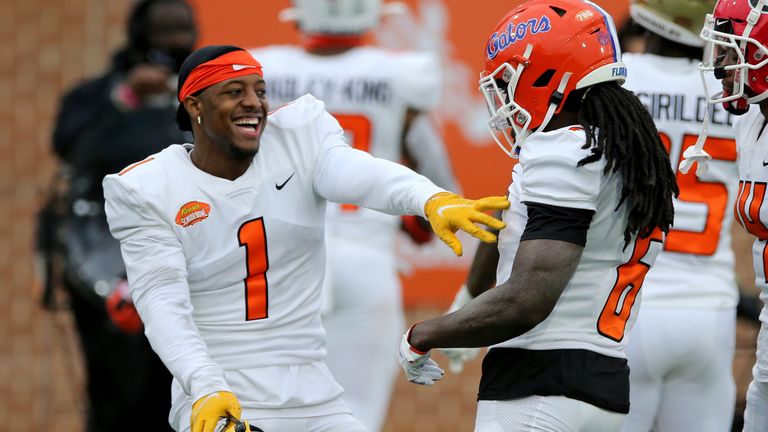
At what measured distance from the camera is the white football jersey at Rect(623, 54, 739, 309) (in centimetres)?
414

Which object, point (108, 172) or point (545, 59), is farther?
point (108, 172)

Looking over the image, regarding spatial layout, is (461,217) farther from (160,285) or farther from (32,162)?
(32,162)

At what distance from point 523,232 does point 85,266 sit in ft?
10.7

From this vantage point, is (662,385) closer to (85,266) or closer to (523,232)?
(523,232)

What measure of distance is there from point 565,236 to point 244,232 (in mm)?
948

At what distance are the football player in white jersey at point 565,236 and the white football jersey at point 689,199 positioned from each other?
2.77 feet

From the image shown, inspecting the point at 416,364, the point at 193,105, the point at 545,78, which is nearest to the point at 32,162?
the point at 193,105

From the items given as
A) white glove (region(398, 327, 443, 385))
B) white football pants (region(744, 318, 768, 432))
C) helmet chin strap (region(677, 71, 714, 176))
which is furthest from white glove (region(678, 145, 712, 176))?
white glove (region(398, 327, 443, 385))

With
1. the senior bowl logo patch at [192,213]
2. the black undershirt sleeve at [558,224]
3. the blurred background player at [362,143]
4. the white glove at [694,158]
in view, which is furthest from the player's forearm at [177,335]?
the blurred background player at [362,143]

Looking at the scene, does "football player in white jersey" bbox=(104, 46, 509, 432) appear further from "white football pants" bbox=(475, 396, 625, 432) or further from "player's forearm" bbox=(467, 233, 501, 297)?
"white football pants" bbox=(475, 396, 625, 432)

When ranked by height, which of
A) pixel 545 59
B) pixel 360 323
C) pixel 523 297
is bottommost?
pixel 360 323

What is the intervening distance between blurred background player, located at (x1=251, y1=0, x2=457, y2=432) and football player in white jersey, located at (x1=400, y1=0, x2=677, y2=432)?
7.62ft

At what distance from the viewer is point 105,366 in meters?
6.46

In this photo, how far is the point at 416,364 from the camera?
333 centimetres
